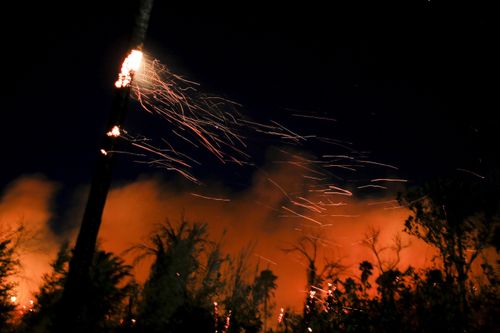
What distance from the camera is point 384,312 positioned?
11664 millimetres

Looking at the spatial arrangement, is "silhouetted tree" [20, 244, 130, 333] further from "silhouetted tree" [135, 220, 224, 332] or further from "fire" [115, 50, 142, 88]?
"fire" [115, 50, 142, 88]

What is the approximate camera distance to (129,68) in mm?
5617

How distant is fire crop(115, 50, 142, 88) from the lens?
213 inches

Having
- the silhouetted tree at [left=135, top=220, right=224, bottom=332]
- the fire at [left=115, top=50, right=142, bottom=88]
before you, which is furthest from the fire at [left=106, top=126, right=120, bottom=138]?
the silhouetted tree at [left=135, top=220, right=224, bottom=332]

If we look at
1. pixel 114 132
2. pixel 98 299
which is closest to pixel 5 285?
pixel 98 299

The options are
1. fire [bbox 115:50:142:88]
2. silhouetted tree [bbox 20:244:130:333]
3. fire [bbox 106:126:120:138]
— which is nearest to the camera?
fire [bbox 106:126:120:138]

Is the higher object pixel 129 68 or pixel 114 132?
pixel 129 68

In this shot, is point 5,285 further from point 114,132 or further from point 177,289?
point 114,132

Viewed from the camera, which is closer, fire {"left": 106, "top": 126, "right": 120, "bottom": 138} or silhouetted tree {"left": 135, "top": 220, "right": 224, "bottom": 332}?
fire {"left": 106, "top": 126, "right": 120, "bottom": 138}

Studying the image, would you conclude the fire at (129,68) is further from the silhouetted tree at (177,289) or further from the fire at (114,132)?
the silhouetted tree at (177,289)

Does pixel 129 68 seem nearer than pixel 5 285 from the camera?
Yes

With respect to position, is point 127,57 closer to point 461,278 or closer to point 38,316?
point 461,278

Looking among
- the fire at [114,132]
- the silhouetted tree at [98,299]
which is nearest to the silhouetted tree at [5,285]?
the silhouetted tree at [98,299]

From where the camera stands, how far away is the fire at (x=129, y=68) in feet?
17.8
